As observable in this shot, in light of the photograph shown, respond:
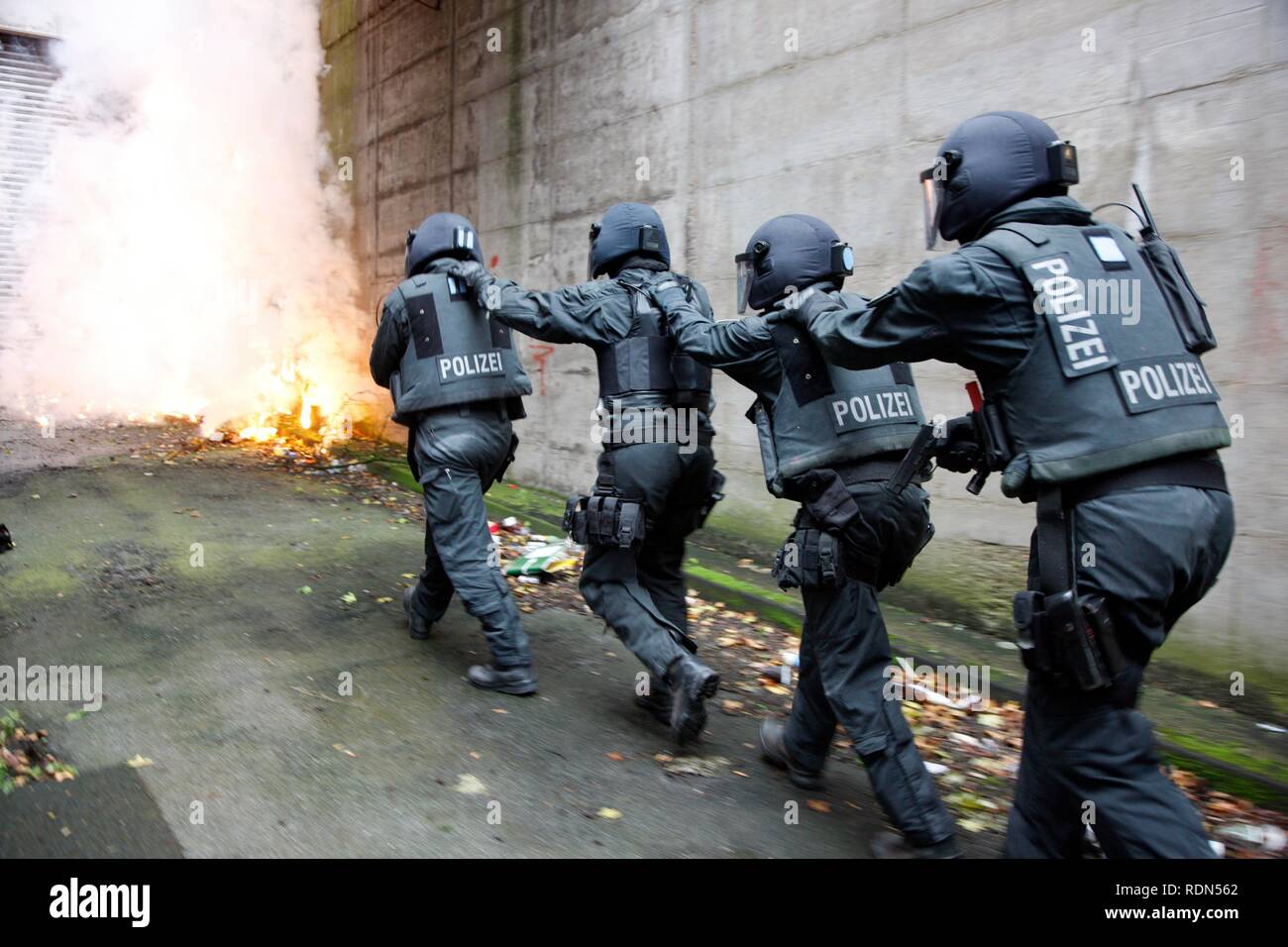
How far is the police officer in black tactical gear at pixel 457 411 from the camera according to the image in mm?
3957

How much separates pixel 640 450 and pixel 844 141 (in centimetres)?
292

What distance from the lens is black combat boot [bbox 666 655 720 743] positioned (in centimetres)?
321

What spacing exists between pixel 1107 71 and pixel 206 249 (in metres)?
10.8

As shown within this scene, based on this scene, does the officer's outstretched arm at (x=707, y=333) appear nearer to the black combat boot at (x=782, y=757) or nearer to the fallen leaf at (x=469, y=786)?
the black combat boot at (x=782, y=757)

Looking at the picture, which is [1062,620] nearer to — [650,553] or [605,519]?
[605,519]

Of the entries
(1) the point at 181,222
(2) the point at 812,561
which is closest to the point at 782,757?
(2) the point at 812,561

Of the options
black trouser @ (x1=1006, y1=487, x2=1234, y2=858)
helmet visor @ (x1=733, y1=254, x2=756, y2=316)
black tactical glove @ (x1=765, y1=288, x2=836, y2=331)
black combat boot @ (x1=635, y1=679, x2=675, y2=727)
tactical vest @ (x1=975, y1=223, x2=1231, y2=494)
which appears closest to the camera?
black trouser @ (x1=1006, y1=487, x2=1234, y2=858)

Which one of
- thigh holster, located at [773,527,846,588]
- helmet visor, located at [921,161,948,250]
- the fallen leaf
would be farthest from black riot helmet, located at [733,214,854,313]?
the fallen leaf

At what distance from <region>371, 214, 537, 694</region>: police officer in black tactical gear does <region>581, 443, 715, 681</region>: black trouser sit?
1.96 feet

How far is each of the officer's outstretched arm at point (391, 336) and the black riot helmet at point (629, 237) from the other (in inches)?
40.6

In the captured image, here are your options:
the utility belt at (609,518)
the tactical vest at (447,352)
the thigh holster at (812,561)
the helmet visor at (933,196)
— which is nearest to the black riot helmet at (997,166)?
the helmet visor at (933,196)

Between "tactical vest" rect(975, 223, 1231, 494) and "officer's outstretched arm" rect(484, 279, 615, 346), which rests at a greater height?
"officer's outstretched arm" rect(484, 279, 615, 346)

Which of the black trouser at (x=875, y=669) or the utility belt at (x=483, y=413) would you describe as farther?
the utility belt at (x=483, y=413)

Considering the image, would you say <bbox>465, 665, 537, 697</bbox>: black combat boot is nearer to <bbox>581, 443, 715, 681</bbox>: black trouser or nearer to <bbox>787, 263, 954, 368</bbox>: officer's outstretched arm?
<bbox>581, 443, 715, 681</bbox>: black trouser
